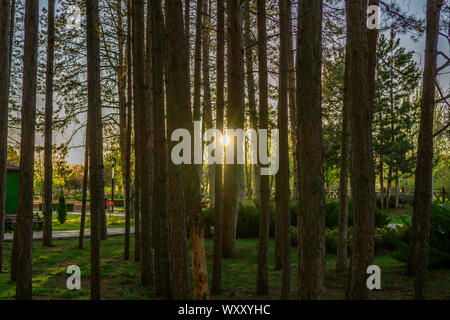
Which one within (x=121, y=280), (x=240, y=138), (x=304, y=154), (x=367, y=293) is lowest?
(x=121, y=280)

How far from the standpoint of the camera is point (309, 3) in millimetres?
4094

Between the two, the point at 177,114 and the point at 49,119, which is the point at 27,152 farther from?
the point at 49,119

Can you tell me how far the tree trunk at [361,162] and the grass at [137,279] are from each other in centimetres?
144

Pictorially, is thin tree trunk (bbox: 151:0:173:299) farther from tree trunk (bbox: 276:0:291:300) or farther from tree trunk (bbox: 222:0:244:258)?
tree trunk (bbox: 222:0:244:258)

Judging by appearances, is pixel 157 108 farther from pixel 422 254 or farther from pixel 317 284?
pixel 422 254

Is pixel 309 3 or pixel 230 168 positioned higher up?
pixel 309 3

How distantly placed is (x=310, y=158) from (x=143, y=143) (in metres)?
4.01

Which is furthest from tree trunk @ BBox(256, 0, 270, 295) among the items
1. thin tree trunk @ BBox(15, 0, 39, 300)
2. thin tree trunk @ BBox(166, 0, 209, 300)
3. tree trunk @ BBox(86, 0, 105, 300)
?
thin tree trunk @ BBox(15, 0, 39, 300)

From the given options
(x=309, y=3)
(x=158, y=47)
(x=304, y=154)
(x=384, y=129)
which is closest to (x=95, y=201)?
(x=158, y=47)

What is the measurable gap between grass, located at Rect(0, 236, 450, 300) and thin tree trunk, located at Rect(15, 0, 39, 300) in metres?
0.96

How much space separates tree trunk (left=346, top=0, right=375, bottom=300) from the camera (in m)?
5.06

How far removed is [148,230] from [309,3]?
4.68 metres

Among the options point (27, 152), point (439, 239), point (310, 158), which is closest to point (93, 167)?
point (27, 152)

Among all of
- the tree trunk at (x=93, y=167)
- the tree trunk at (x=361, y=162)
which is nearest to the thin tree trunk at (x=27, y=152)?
the tree trunk at (x=93, y=167)
